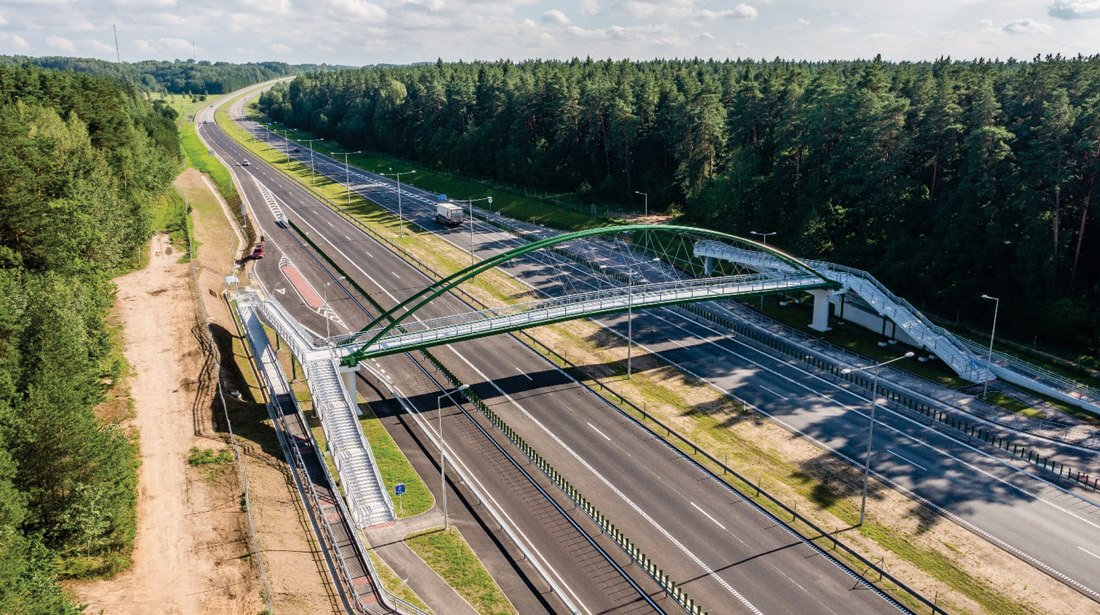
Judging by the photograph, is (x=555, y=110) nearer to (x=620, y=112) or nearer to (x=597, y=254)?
(x=620, y=112)

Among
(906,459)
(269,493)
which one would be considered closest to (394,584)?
(269,493)

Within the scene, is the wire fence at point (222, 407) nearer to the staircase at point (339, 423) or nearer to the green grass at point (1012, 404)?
the staircase at point (339, 423)

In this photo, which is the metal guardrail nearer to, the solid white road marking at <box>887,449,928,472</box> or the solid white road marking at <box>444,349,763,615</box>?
the solid white road marking at <box>887,449,928,472</box>

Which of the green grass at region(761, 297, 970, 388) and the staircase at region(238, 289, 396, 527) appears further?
the green grass at region(761, 297, 970, 388)

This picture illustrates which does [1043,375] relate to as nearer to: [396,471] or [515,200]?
[396,471]

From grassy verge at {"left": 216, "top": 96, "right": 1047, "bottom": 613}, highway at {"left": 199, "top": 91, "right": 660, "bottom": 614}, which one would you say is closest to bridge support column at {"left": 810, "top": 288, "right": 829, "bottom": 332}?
grassy verge at {"left": 216, "top": 96, "right": 1047, "bottom": 613}

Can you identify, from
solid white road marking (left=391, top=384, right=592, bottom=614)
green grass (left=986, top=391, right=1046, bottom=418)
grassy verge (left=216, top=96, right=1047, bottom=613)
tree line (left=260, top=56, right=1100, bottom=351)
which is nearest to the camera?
solid white road marking (left=391, top=384, right=592, bottom=614)
